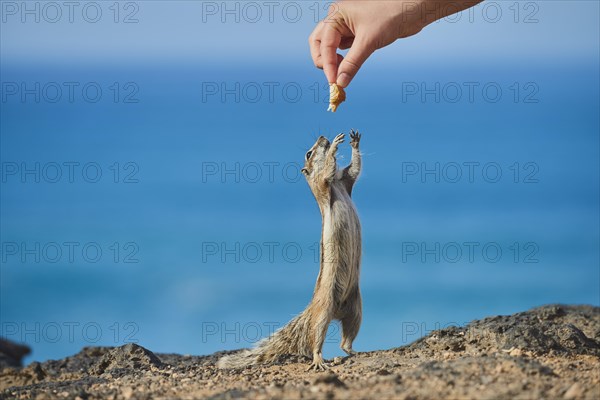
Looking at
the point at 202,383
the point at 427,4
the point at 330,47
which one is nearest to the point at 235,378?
the point at 202,383

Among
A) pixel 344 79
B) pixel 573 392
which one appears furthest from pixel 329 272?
pixel 573 392

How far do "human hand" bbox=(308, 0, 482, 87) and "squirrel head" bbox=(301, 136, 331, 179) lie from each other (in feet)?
3.71

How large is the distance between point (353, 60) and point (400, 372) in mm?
2811

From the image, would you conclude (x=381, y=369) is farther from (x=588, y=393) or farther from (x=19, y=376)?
(x=19, y=376)

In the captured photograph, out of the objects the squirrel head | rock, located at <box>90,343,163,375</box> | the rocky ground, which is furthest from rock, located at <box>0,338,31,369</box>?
the squirrel head

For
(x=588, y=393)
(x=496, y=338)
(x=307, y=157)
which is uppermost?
(x=307, y=157)

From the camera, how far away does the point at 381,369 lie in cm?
734

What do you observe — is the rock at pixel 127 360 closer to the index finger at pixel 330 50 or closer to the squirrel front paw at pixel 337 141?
the squirrel front paw at pixel 337 141

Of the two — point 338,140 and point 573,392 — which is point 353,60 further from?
point 573,392

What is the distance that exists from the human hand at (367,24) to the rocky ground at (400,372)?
9.08ft

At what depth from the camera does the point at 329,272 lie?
8.51 meters

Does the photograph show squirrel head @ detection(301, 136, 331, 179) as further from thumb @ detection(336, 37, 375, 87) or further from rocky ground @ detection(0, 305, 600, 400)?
rocky ground @ detection(0, 305, 600, 400)

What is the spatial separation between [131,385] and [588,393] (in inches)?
153

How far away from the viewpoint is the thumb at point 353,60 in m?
7.48
